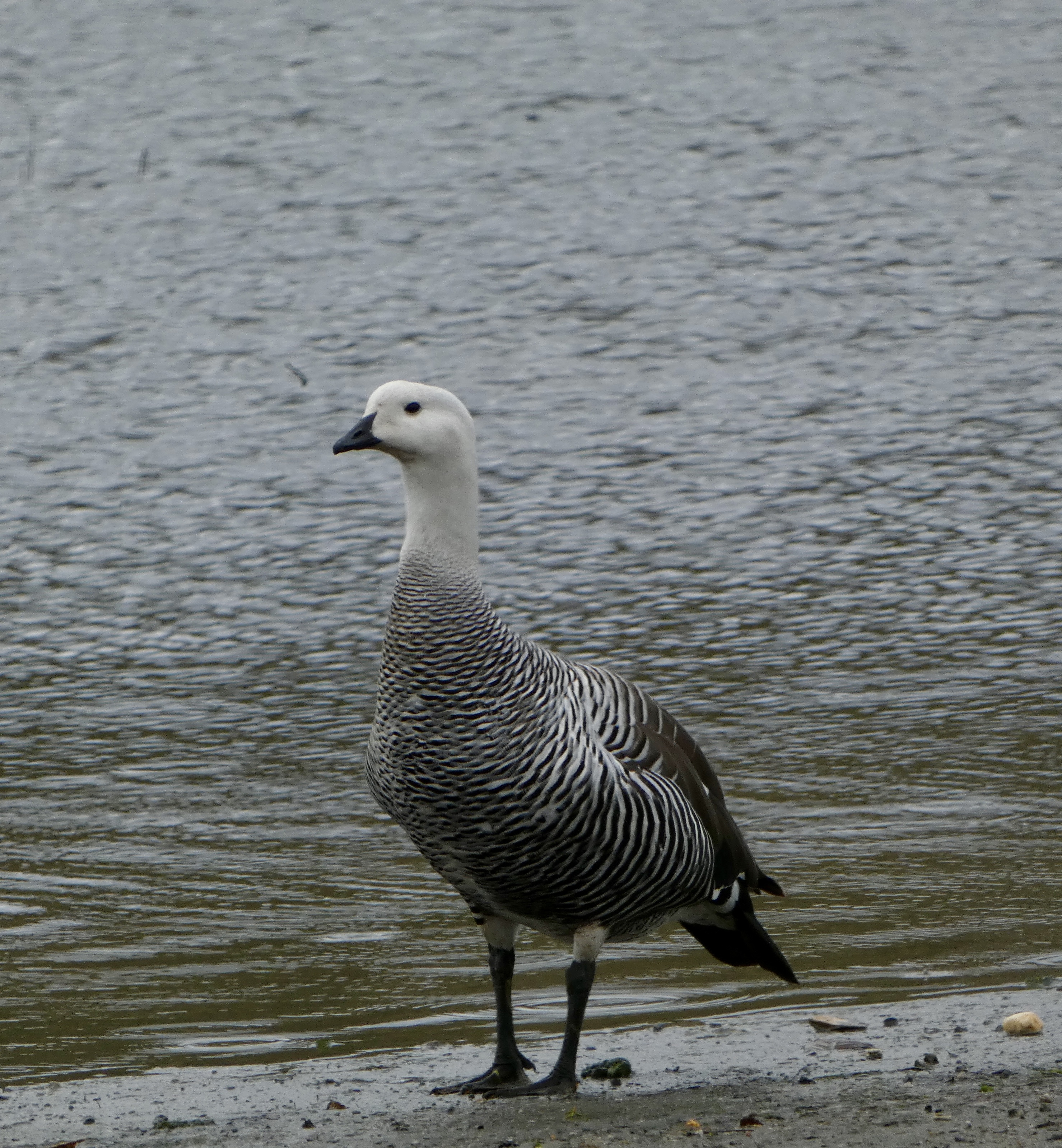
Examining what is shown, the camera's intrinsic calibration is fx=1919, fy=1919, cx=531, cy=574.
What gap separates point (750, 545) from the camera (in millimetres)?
10312

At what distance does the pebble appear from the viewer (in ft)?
17.7

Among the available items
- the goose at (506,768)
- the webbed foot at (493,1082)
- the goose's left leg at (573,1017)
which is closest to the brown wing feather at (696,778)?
the goose at (506,768)

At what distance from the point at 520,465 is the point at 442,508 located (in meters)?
5.97

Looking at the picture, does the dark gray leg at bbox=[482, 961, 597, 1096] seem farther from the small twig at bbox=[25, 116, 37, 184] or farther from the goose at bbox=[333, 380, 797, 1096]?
the small twig at bbox=[25, 116, 37, 184]

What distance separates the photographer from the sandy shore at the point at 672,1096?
473 centimetres

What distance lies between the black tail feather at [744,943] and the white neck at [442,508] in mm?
1407

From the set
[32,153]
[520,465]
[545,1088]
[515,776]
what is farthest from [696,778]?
[32,153]

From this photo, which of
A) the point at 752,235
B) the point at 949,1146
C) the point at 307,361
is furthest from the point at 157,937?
the point at 752,235

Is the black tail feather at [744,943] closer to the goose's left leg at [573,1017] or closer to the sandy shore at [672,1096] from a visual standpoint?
the sandy shore at [672,1096]

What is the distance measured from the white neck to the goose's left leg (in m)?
1.11

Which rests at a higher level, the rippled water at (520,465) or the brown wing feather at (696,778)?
the brown wing feather at (696,778)

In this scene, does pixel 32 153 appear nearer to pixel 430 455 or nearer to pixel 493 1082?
pixel 430 455

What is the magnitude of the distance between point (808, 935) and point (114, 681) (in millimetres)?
3952

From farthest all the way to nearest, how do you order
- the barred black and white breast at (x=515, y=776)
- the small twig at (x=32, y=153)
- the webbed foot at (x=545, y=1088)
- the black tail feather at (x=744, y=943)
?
1. the small twig at (x=32, y=153)
2. the black tail feather at (x=744, y=943)
3. the webbed foot at (x=545, y=1088)
4. the barred black and white breast at (x=515, y=776)
